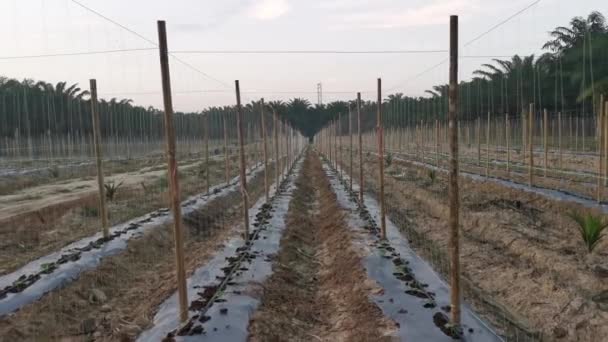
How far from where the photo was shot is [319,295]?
6715mm

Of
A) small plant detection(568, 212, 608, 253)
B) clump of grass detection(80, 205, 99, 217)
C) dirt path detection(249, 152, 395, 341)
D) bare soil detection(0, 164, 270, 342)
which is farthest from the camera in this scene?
clump of grass detection(80, 205, 99, 217)

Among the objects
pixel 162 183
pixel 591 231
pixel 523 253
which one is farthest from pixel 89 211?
pixel 591 231

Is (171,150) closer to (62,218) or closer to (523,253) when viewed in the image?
(523,253)

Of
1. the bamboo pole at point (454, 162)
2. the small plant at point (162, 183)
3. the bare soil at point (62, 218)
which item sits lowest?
the bare soil at point (62, 218)

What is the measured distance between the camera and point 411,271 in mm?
6465

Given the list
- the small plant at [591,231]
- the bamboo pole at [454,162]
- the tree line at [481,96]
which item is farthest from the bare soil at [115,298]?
the tree line at [481,96]

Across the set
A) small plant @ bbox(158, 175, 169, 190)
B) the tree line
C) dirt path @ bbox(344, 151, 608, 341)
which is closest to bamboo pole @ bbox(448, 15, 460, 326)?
dirt path @ bbox(344, 151, 608, 341)

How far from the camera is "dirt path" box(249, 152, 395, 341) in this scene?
5089 millimetres

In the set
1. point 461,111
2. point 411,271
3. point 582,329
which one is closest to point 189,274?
point 411,271

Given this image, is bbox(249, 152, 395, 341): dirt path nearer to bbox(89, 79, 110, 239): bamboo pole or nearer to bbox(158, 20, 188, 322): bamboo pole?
bbox(158, 20, 188, 322): bamboo pole

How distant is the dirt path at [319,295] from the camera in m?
5.09

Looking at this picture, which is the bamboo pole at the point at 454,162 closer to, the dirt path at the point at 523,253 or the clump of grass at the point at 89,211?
the dirt path at the point at 523,253

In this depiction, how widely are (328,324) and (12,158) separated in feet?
83.6

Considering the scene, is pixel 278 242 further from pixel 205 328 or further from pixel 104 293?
pixel 205 328
